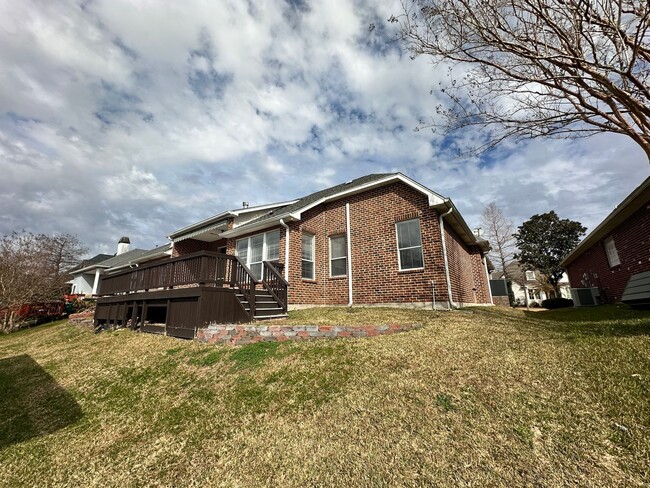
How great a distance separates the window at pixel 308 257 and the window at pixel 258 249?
104 cm

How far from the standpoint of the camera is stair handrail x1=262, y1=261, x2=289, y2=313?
9211mm

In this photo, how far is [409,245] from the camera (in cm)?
993

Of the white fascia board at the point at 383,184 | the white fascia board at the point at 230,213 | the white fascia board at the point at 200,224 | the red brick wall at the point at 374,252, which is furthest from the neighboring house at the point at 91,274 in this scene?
the white fascia board at the point at 383,184

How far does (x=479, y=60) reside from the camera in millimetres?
6059

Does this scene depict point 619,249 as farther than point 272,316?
Yes

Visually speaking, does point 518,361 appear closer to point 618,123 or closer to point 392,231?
point 618,123

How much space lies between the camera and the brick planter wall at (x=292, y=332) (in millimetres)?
6188

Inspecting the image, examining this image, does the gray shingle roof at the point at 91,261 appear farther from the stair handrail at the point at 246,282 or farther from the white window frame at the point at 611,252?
the white window frame at the point at 611,252

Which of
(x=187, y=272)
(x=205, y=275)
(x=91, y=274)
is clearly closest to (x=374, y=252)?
(x=205, y=275)

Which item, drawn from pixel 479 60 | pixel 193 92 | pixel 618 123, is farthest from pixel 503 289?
pixel 193 92

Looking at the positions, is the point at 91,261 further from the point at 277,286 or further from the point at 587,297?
the point at 587,297

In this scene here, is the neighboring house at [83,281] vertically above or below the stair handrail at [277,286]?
above

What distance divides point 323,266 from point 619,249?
11.4 metres

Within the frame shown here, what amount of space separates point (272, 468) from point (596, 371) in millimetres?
4050
